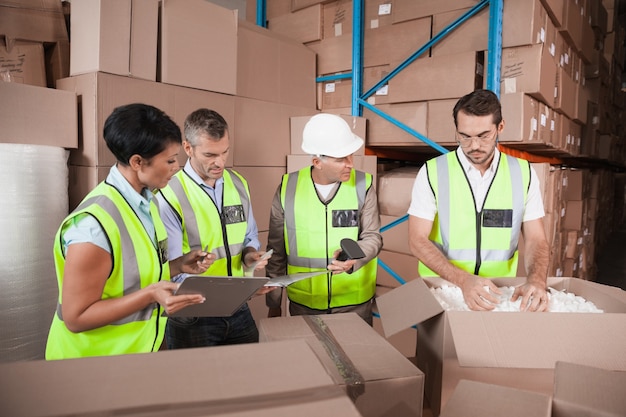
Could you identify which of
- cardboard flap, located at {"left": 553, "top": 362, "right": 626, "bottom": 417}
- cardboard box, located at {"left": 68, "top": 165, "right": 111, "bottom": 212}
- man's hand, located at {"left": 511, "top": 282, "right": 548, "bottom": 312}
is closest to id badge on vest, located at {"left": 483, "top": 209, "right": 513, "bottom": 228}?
man's hand, located at {"left": 511, "top": 282, "right": 548, "bottom": 312}

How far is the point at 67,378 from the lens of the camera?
0.71 m

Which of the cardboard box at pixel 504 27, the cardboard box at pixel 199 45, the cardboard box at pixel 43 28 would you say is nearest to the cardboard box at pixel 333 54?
the cardboard box at pixel 504 27

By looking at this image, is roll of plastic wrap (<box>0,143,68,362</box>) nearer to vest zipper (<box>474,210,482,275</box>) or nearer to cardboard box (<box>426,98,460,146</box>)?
vest zipper (<box>474,210,482,275</box>)

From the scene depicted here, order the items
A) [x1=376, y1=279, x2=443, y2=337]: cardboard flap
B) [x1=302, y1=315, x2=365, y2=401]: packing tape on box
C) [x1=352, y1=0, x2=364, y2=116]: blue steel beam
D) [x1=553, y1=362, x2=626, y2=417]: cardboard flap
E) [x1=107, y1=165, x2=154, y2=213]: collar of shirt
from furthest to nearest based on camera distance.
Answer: [x1=352, y1=0, x2=364, y2=116]: blue steel beam → [x1=107, y1=165, x2=154, y2=213]: collar of shirt → [x1=376, y1=279, x2=443, y2=337]: cardboard flap → [x1=302, y1=315, x2=365, y2=401]: packing tape on box → [x1=553, y1=362, x2=626, y2=417]: cardboard flap

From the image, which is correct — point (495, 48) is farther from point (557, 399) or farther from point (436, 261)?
point (557, 399)

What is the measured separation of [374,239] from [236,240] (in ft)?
2.20

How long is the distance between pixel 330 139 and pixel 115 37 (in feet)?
4.08

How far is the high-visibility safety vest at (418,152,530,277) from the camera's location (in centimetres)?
207

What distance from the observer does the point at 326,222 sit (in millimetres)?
2305

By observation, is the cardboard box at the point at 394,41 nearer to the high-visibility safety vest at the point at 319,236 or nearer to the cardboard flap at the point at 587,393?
the high-visibility safety vest at the point at 319,236

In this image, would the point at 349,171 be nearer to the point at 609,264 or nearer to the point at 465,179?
the point at 465,179

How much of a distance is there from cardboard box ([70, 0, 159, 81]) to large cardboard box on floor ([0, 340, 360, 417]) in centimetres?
204

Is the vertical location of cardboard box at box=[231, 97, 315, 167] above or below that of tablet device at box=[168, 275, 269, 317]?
above

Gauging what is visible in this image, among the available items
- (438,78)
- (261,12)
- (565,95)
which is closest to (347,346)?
(438,78)
